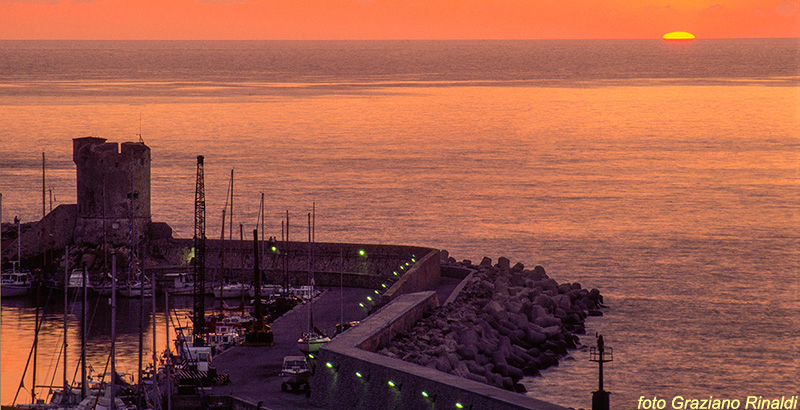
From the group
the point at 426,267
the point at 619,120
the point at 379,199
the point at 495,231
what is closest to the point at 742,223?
the point at 495,231

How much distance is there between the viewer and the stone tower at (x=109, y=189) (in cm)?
5022

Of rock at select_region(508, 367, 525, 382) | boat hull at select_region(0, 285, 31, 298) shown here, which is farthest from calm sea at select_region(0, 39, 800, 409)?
boat hull at select_region(0, 285, 31, 298)

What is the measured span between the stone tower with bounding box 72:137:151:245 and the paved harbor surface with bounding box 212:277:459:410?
10306 millimetres

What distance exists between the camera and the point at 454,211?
76.1m

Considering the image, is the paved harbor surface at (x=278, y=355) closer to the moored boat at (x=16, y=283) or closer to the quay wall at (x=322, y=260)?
the quay wall at (x=322, y=260)

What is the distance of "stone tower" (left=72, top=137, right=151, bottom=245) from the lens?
50.2m

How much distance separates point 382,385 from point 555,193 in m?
59.3

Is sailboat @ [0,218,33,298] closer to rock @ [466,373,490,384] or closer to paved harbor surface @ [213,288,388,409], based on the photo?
paved harbor surface @ [213,288,388,409]

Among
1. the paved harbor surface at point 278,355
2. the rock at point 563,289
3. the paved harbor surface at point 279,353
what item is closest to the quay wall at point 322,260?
the paved harbor surface at point 279,353

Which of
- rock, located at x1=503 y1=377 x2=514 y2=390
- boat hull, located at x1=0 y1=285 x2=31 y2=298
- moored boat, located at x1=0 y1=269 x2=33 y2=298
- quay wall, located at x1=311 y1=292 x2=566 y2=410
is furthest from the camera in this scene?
moored boat, located at x1=0 y1=269 x2=33 y2=298

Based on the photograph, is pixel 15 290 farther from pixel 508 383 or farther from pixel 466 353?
pixel 508 383

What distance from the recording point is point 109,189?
50438 millimetres

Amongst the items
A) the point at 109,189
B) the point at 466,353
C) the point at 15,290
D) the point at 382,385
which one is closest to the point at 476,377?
the point at 466,353

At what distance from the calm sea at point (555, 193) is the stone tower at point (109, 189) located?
6125mm
